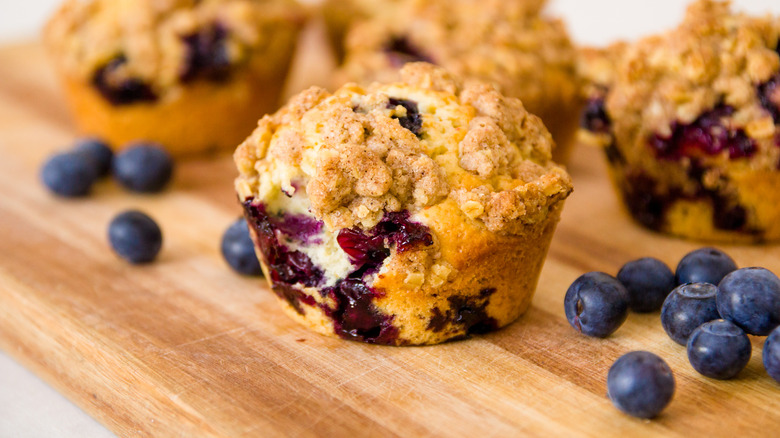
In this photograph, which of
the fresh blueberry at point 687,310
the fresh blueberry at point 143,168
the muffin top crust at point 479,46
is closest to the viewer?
the fresh blueberry at point 687,310

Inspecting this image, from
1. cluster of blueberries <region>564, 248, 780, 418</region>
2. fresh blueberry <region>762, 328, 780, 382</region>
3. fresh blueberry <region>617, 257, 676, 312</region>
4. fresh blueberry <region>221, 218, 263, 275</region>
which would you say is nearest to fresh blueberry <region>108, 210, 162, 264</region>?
fresh blueberry <region>221, 218, 263, 275</region>

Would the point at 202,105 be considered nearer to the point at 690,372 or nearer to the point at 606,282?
the point at 606,282

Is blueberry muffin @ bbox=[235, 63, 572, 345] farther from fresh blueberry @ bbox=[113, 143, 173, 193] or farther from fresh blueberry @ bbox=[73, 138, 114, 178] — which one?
fresh blueberry @ bbox=[73, 138, 114, 178]

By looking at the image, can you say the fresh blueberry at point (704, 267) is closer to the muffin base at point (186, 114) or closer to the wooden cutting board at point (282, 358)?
the wooden cutting board at point (282, 358)

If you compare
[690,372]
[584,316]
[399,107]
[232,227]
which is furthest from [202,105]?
[690,372]

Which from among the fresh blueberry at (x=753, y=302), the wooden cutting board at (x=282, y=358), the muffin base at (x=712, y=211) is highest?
the muffin base at (x=712, y=211)

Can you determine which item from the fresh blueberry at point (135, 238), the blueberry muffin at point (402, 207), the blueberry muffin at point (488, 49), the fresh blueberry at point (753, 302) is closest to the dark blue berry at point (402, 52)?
the blueberry muffin at point (488, 49)

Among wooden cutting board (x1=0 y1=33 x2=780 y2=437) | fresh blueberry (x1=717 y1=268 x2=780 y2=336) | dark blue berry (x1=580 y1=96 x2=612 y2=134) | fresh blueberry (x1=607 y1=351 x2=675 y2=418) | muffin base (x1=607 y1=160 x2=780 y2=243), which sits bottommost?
wooden cutting board (x1=0 y1=33 x2=780 y2=437)
